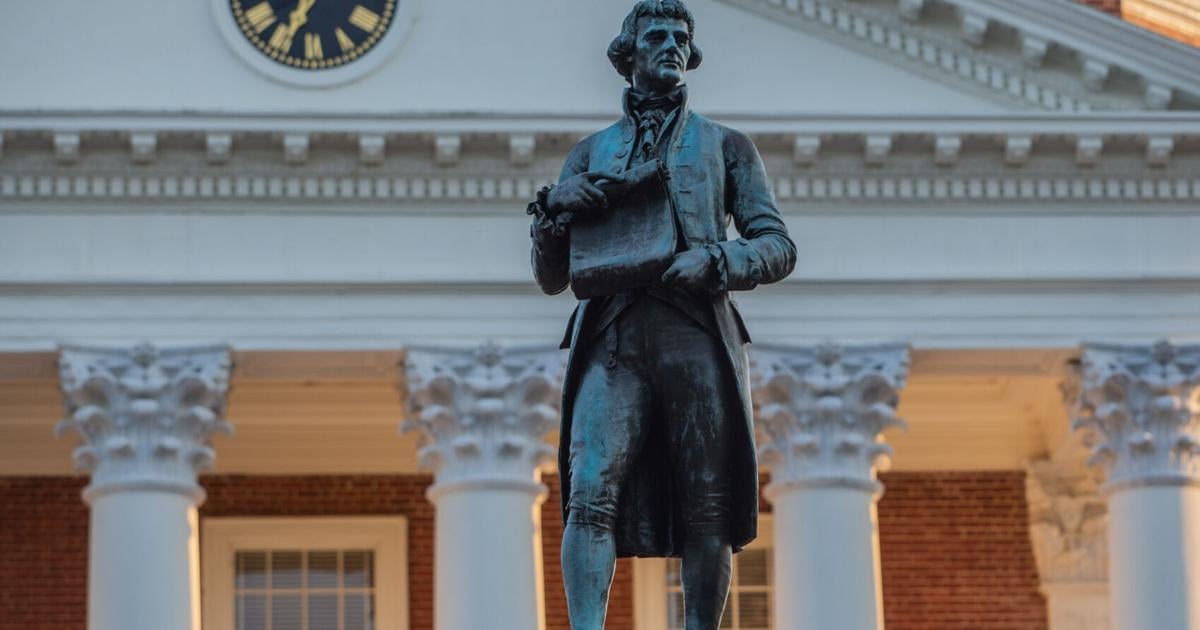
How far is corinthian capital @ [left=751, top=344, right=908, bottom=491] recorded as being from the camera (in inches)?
1060

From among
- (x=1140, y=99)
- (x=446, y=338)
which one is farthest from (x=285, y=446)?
(x=1140, y=99)

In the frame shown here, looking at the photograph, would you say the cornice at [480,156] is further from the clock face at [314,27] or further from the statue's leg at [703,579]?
the statue's leg at [703,579]

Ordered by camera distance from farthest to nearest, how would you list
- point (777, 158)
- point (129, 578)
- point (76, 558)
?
point (76, 558), point (777, 158), point (129, 578)

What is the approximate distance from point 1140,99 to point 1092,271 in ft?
5.51

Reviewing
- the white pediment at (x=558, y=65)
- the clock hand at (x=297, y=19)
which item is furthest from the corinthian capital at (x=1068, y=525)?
the clock hand at (x=297, y=19)

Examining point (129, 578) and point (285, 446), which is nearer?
point (129, 578)

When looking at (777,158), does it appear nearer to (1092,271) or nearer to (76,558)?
(1092,271)

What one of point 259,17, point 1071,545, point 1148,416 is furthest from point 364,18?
point 1071,545

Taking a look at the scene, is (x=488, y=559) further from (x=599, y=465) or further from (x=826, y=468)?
(x=599, y=465)

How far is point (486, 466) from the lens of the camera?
2672cm

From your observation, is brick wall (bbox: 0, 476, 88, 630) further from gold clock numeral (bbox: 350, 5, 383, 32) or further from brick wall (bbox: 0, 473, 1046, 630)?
gold clock numeral (bbox: 350, 5, 383, 32)

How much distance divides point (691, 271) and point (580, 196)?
0.40 m

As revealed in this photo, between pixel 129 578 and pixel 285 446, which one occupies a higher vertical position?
pixel 285 446

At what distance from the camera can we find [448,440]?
88.1ft
